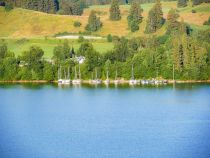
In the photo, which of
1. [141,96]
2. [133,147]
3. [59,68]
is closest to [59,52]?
[59,68]

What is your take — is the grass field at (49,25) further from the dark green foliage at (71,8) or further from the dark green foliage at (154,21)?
the dark green foliage at (71,8)

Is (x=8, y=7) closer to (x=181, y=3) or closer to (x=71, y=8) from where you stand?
(x=71, y=8)

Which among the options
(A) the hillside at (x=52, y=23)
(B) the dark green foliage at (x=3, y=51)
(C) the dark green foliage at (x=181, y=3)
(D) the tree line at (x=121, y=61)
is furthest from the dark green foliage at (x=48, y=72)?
(C) the dark green foliage at (x=181, y=3)

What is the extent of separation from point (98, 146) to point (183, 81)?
43.8m

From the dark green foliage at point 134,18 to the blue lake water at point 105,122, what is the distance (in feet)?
108

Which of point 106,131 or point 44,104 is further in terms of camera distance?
point 44,104

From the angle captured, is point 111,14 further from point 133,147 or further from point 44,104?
point 133,147

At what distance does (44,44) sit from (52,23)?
14.7 metres

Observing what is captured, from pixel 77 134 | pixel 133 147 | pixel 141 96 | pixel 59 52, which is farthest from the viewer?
pixel 59 52

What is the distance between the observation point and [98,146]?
158 ft

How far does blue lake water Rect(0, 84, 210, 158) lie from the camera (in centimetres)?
4684

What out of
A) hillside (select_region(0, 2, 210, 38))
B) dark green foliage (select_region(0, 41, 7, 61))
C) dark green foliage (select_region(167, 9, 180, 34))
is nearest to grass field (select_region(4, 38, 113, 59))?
dark green foliage (select_region(0, 41, 7, 61))

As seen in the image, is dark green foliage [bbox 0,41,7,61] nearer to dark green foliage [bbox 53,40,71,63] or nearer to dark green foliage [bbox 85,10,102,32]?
dark green foliage [bbox 53,40,71,63]

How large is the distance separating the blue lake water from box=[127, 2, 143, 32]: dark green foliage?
32.9 meters
